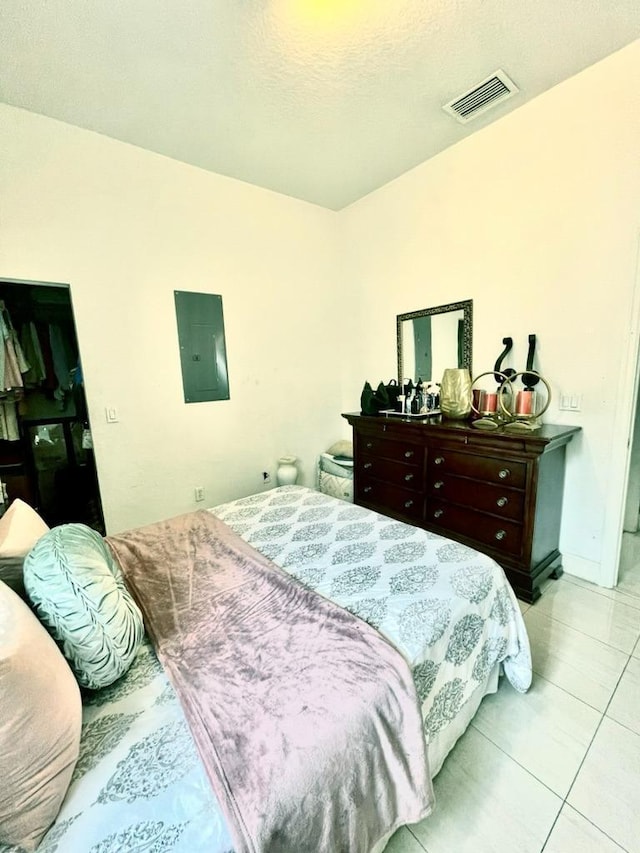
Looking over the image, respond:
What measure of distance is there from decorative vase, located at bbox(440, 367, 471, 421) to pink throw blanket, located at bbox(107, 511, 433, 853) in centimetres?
171

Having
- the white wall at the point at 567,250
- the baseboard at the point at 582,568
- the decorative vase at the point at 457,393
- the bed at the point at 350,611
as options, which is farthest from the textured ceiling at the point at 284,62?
the baseboard at the point at 582,568

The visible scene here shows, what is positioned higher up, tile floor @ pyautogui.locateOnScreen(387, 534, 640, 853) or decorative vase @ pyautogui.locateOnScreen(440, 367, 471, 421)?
decorative vase @ pyautogui.locateOnScreen(440, 367, 471, 421)

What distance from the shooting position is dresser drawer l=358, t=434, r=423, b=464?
2547 mm

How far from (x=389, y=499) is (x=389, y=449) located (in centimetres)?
40

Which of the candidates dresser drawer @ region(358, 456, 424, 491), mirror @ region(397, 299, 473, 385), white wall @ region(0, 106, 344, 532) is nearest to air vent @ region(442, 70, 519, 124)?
mirror @ region(397, 299, 473, 385)

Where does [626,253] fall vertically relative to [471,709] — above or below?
above

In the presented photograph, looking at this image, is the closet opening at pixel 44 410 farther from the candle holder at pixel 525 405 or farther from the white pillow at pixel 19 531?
the candle holder at pixel 525 405

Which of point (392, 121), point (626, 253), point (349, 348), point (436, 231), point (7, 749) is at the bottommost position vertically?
point (7, 749)

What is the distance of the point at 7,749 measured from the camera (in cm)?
63

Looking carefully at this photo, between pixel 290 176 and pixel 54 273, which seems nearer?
pixel 54 273

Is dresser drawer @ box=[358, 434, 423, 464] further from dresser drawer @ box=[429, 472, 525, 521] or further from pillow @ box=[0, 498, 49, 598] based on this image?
pillow @ box=[0, 498, 49, 598]

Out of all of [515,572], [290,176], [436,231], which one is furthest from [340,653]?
[290,176]

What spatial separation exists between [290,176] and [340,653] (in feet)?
10.8

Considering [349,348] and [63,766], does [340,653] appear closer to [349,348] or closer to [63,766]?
[63,766]
